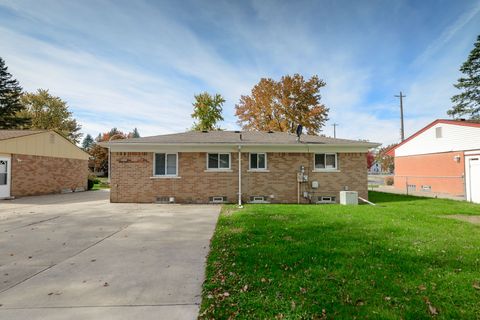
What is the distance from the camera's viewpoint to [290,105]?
29312mm

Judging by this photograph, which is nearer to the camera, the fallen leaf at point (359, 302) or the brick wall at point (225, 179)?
the fallen leaf at point (359, 302)

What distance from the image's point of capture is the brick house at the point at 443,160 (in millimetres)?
14391

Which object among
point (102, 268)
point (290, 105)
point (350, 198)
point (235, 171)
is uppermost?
point (290, 105)

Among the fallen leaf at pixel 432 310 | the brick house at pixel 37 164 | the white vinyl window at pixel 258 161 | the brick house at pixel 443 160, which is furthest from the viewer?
the brick house at pixel 37 164

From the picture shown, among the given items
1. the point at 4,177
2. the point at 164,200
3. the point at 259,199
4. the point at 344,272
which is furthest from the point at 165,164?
the point at 344,272

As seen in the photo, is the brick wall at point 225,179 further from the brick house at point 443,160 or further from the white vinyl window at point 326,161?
the brick house at point 443,160

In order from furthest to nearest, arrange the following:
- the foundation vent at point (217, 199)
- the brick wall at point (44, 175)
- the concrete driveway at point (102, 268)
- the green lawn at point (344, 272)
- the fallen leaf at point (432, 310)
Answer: the brick wall at point (44, 175), the foundation vent at point (217, 199), the concrete driveway at point (102, 268), the green lawn at point (344, 272), the fallen leaf at point (432, 310)

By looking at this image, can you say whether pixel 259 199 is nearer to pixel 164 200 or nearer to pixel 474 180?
pixel 164 200

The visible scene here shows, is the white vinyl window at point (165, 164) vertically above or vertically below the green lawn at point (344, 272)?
above

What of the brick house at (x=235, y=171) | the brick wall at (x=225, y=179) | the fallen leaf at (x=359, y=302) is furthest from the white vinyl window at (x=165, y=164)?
the fallen leaf at (x=359, y=302)

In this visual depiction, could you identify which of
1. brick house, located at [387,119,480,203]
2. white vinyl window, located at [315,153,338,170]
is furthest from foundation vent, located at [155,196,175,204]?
brick house, located at [387,119,480,203]

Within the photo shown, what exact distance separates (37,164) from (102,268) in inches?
684

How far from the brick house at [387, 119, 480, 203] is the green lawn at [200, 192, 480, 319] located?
32.5 ft

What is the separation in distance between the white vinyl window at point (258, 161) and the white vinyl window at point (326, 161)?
2.91 metres
